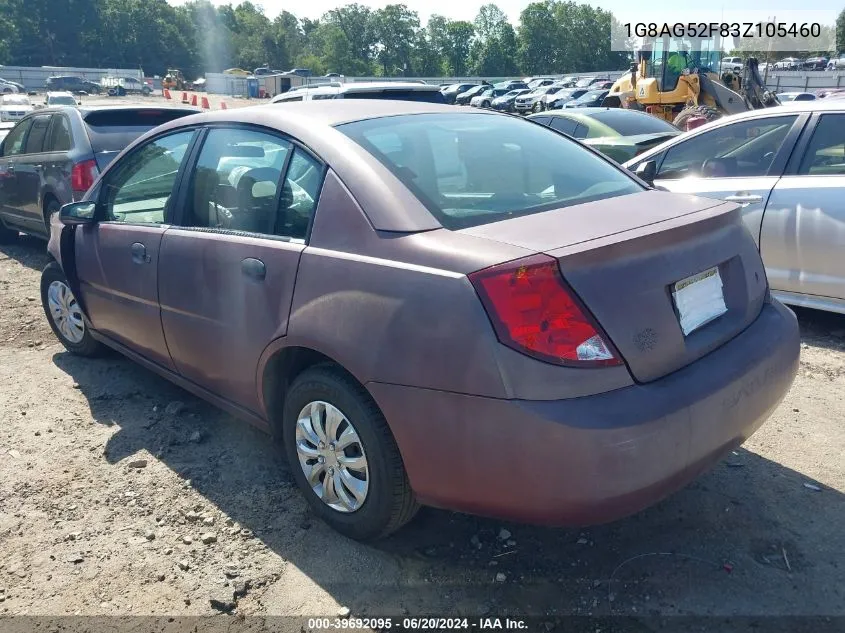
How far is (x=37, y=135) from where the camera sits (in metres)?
8.03

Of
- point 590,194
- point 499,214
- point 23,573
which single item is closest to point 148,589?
point 23,573

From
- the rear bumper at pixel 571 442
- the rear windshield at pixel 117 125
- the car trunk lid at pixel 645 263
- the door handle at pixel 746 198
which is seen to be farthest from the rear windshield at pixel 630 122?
the rear bumper at pixel 571 442

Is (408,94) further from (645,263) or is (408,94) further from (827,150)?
(645,263)

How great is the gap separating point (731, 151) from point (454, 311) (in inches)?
164

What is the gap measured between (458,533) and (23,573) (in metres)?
1.68

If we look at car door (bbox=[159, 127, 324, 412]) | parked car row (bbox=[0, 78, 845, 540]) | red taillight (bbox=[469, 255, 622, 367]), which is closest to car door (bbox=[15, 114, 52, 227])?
parked car row (bbox=[0, 78, 845, 540])

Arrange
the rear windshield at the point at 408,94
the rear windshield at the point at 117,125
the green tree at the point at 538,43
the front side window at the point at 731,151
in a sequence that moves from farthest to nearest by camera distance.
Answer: the green tree at the point at 538,43, the rear windshield at the point at 408,94, the rear windshield at the point at 117,125, the front side window at the point at 731,151

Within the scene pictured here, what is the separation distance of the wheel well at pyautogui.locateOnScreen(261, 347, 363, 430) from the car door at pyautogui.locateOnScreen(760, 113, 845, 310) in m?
3.60

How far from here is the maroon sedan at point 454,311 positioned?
2.18 m

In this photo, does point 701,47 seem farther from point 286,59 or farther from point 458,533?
point 286,59

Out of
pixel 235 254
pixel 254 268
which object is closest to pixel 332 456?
pixel 254 268

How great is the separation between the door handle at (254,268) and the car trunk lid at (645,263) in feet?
3.00

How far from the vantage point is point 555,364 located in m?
2.16

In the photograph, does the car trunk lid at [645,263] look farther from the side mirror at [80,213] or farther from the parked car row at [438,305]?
the side mirror at [80,213]
